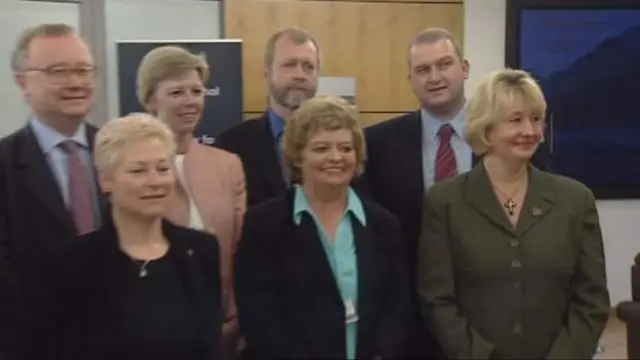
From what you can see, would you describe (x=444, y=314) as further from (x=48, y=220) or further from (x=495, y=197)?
(x=48, y=220)

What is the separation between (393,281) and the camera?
2693 millimetres

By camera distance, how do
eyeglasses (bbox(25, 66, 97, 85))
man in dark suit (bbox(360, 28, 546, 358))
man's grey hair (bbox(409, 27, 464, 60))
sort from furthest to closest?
1. man's grey hair (bbox(409, 27, 464, 60))
2. man in dark suit (bbox(360, 28, 546, 358))
3. eyeglasses (bbox(25, 66, 97, 85))

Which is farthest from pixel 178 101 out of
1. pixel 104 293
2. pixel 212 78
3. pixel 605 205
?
pixel 605 205

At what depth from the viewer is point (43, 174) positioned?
2.73 meters

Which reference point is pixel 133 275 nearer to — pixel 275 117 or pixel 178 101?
pixel 178 101

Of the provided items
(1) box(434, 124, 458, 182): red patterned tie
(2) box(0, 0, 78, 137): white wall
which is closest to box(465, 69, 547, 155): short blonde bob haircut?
(1) box(434, 124, 458, 182): red patterned tie

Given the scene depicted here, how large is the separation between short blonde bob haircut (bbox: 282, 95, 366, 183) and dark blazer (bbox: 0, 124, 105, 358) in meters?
0.71

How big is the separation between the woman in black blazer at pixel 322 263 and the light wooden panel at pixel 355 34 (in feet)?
11.9

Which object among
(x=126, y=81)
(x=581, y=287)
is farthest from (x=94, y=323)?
(x=126, y=81)

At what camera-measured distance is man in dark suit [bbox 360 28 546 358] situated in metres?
3.03

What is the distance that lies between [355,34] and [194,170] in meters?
3.77

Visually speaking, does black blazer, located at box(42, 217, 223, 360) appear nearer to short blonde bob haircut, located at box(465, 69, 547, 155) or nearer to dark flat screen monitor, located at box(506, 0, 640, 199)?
short blonde bob haircut, located at box(465, 69, 547, 155)

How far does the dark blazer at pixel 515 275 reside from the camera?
264 cm

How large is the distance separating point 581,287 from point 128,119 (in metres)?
1.43
